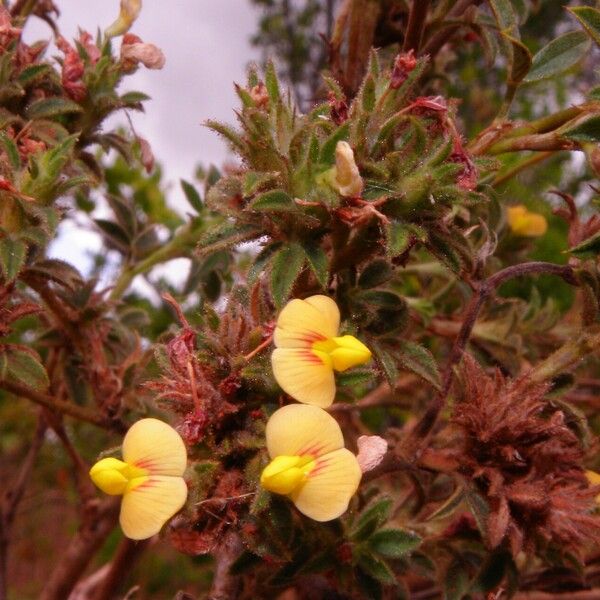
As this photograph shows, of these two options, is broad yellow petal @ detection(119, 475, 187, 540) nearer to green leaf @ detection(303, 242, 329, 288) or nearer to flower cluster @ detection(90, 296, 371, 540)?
flower cluster @ detection(90, 296, 371, 540)

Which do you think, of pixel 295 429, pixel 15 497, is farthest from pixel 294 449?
pixel 15 497

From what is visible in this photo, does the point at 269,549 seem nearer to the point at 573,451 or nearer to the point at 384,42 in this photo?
the point at 573,451

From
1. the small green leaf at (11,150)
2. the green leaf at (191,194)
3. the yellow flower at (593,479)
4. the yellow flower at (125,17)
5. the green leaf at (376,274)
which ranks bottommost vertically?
the yellow flower at (593,479)

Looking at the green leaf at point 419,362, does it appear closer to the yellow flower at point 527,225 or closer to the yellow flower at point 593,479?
the yellow flower at point 593,479

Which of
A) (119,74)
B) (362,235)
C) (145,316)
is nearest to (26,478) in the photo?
(145,316)

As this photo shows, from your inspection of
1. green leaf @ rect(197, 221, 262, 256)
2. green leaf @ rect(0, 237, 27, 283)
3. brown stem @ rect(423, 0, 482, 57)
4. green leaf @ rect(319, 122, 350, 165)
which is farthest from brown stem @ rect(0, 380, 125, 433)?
brown stem @ rect(423, 0, 482, 57)

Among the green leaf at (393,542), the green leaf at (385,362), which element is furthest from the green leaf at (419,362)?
the green leaf at (393,542)
